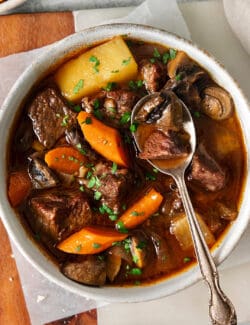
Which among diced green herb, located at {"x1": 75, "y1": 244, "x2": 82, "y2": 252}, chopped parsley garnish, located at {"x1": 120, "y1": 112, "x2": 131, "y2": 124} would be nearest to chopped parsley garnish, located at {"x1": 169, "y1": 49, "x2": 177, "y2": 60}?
chopped parsley garnish, located at {"x1": 120, "y1": 112, "x2": 131, "y2": 124}

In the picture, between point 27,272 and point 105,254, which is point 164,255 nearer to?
point 105,254

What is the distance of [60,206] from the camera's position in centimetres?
300

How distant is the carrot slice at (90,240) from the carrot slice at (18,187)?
0.30m

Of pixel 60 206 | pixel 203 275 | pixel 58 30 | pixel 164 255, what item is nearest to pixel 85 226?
pixel 60 206

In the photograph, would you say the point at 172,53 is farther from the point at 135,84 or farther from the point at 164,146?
the point at 164,146

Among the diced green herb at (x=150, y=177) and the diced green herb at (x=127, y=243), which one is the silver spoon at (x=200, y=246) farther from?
the diced green herb at (x=127, y=243)

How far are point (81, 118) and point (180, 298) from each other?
1102mm

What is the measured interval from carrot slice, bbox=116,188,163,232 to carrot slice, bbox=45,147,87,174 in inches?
13.0

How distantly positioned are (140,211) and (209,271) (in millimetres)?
439

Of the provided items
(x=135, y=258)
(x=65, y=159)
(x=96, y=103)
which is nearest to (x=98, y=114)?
(x=96, y=103)

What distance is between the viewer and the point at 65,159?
3.01m

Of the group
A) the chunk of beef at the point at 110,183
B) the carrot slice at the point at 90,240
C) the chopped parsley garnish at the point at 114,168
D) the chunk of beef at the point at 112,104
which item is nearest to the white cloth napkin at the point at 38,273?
the carrot slice at the point at 90,240

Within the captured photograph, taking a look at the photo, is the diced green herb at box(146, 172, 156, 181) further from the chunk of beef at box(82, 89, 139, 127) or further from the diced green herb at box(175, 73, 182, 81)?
the diced green herb at box(175, 73, 182, 81)

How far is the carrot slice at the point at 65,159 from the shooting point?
9.83ft
